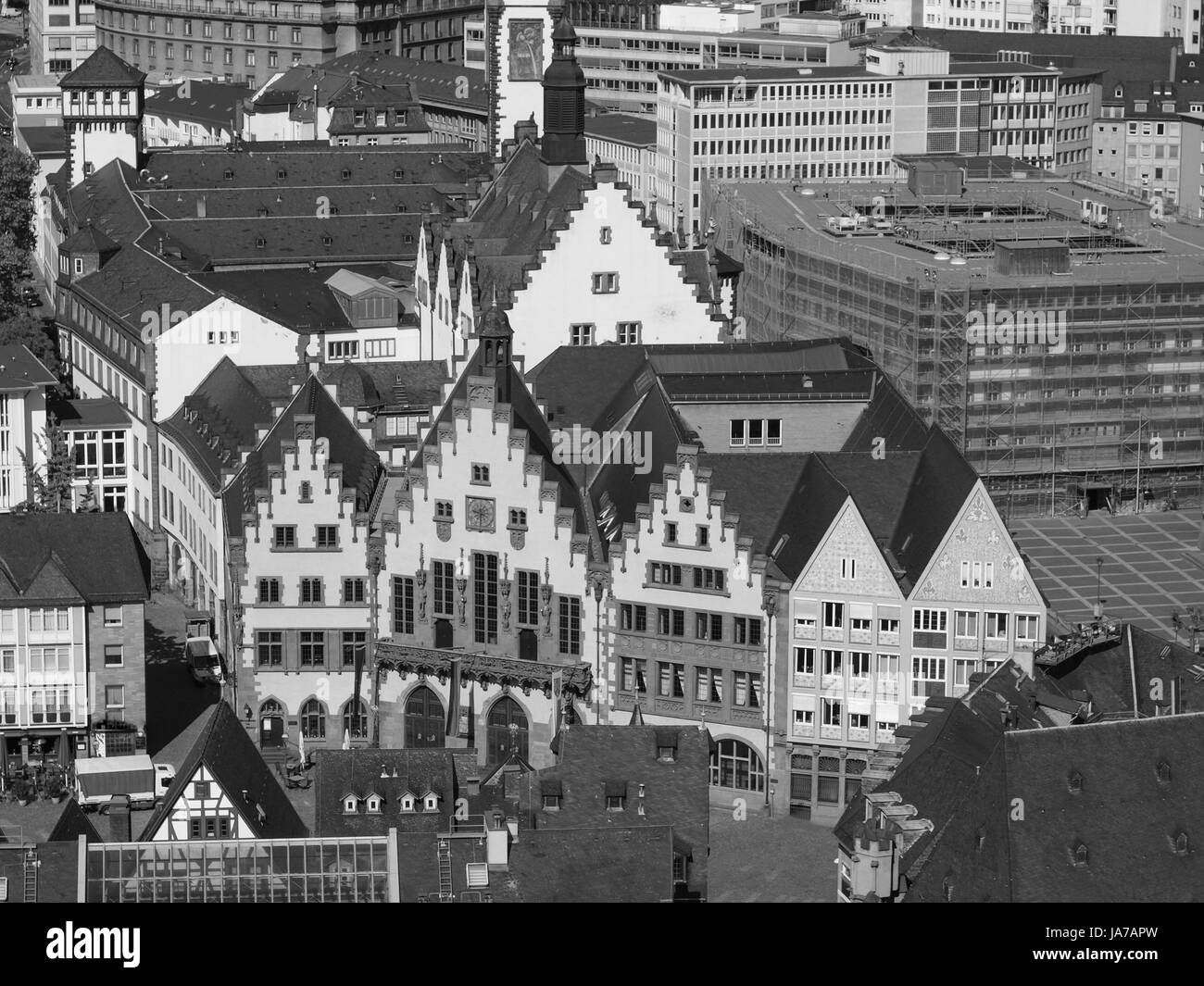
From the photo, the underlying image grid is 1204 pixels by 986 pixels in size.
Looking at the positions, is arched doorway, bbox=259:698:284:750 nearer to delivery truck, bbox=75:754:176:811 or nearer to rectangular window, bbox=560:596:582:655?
delivery truck, bbox=75:754:176:811

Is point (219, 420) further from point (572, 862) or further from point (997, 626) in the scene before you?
point (572, 862)

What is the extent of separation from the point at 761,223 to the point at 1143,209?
94.2 ft

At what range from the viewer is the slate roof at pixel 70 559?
108062 millimetres

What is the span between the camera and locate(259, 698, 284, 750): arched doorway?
384 ft

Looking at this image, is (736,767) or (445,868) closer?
(445,868)

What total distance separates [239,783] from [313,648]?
33363 mm

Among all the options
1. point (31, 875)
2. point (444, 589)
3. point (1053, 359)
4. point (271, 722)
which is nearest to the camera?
point (31, 875)

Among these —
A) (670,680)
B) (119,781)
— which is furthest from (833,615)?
(119,781)

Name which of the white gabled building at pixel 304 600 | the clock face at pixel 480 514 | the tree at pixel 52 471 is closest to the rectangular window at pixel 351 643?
the white gabled building at pixel 304 600

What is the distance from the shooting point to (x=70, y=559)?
109688 mm

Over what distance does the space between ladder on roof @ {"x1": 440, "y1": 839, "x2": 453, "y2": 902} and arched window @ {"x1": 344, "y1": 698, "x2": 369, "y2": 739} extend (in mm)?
43680

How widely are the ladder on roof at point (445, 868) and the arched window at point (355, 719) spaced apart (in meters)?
43.7

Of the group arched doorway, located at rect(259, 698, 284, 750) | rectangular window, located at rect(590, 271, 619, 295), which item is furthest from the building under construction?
arched doorway, located at rect(259, 698, 284, 750)

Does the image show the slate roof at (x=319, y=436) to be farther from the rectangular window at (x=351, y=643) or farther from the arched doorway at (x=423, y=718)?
the arched doorway at (x=423, y=718)
